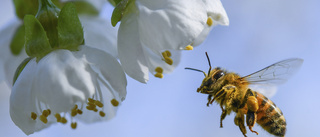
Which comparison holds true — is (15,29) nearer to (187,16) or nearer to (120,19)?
(120,19)

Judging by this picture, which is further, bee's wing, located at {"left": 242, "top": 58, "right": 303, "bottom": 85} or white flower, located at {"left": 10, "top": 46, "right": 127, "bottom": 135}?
bee's wing, located at {"left": 242, "top": 58, "right": 303, "bottom": 85}

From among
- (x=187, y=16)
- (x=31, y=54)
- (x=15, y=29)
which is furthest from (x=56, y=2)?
(x=187, y=16)

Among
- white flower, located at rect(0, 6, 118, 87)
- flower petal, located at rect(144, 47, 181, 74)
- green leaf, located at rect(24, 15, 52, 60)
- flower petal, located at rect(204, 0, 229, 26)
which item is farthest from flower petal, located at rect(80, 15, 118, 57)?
flower petal, located at rect(204, 0, 229, 26)

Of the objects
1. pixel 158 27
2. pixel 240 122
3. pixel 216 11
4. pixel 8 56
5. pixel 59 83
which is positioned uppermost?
pixel 216 11

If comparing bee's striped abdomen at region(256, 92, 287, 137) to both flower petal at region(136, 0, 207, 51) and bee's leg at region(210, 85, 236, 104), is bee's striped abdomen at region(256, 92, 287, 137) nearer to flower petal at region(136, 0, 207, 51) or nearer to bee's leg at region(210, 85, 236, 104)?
bee's leg at region(210, 85, 236, 104)

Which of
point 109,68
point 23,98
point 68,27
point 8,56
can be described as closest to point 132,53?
point 109,68

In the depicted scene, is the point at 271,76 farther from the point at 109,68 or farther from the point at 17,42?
the point at 17,42
